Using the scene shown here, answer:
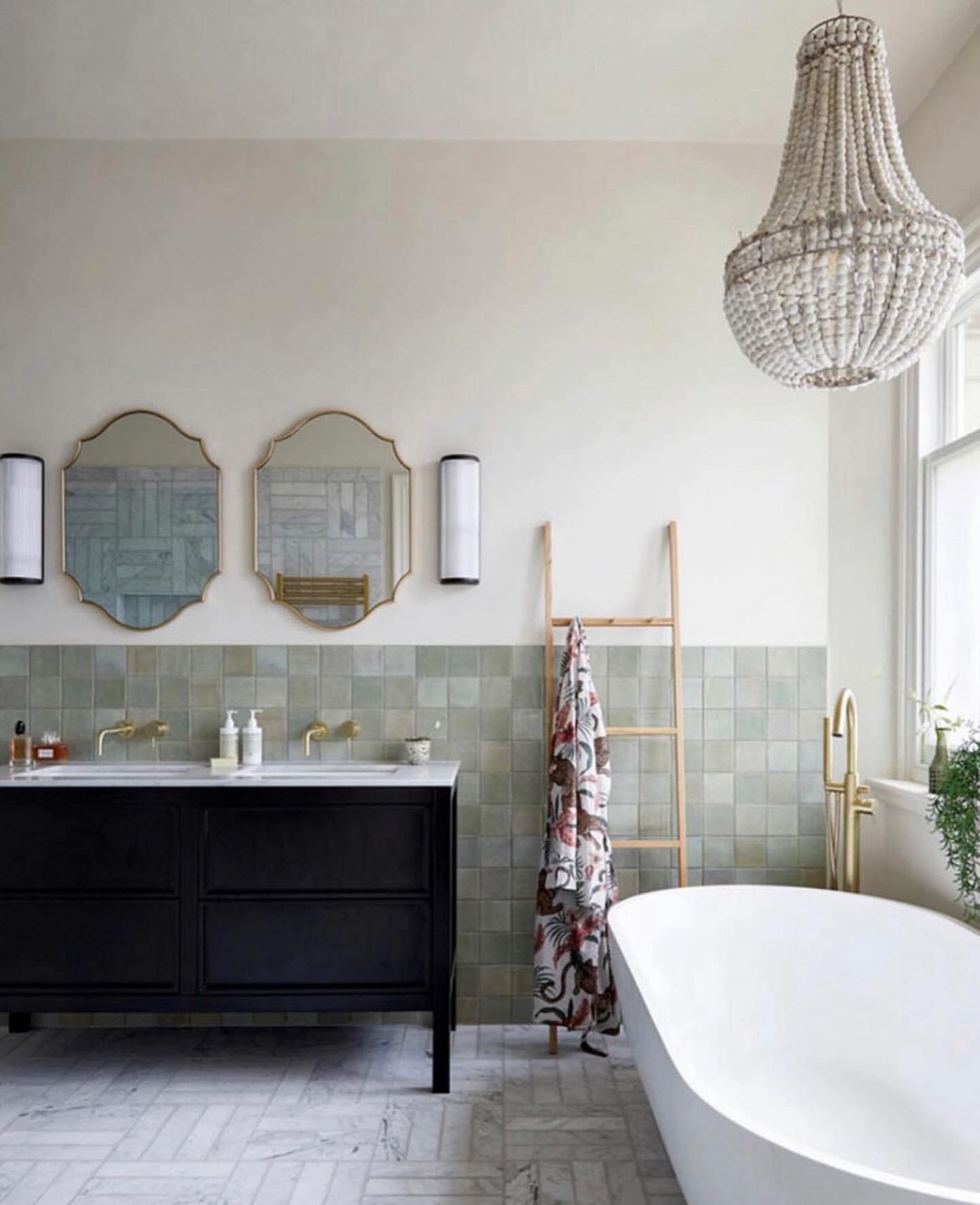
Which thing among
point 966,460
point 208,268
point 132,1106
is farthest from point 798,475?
point 132,1106

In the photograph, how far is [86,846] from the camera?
2.95 m

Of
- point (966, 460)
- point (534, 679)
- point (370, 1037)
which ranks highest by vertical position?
point (966, 460)

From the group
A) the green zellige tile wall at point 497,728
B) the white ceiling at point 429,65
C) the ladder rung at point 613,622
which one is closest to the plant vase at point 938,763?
the green zellige tile wall at point 497,728

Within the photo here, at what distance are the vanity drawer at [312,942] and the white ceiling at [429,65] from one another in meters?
2.54

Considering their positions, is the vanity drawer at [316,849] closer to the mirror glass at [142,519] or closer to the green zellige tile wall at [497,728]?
the green zellige tile wall at [497,728]

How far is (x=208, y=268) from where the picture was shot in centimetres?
356

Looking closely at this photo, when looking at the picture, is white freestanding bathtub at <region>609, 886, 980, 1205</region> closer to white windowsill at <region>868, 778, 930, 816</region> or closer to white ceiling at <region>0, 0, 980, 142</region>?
white windowsill at <region>868, 778, 930, 816</region>

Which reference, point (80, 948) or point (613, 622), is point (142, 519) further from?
point (613, 622)

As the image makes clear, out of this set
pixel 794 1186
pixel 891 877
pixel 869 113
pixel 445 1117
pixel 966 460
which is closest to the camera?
pixel 794 1186

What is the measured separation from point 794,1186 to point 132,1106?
2105mm

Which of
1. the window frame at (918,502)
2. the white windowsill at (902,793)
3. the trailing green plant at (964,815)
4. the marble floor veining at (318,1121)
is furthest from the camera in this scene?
the window frame at (918,502)

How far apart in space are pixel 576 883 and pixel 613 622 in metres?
0.87

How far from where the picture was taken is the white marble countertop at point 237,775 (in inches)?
116

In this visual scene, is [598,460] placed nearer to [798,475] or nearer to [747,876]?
[798,475]
